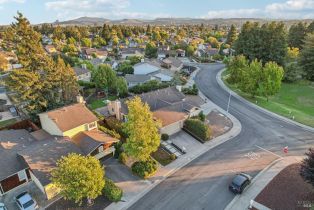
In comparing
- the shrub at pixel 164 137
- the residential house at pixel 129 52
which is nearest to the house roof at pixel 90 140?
the shrub at pixel 164 137

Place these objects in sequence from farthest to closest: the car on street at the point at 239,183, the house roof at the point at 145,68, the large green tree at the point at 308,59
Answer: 1. the house roof at the point at 145,68
2. the large green tree at the point at 308,59
3. the car on street at the point at 239,183

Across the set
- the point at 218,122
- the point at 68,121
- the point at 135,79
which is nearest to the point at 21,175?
the point at 68,121

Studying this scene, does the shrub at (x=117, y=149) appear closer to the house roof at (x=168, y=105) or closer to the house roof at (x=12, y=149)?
the house roof at (x=168, y=105)

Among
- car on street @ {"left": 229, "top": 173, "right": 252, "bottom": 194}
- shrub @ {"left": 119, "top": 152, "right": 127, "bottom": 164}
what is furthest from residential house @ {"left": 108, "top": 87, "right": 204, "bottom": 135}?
car on street @ {"left": 229, "top": 173, "right": 252, "bottom": 194}

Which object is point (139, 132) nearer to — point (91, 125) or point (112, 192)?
point (112, 192)

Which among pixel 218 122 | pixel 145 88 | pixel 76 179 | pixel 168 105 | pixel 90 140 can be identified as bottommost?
pixel 218 122

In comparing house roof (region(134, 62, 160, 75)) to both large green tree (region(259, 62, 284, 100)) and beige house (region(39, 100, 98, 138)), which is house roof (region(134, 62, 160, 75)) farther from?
beige house (region(39, 100, 98, 138))

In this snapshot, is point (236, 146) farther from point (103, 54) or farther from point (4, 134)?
point (103, 54)
